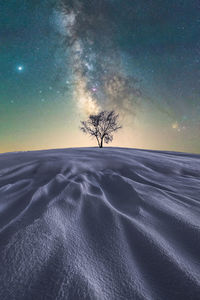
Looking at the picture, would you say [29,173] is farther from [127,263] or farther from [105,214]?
[127,263]

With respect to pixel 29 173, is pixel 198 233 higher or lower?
lower

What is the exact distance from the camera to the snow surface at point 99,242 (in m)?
0.68

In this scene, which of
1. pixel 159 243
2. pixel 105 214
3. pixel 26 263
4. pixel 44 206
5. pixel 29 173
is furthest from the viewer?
pixel 29 173

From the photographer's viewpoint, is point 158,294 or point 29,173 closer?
point 158,294

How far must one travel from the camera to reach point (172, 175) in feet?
8.85

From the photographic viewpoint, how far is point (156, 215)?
4.33ft

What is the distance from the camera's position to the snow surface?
0.68 meters

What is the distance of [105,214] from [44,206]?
56cm

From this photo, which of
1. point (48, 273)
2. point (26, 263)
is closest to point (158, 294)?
point (48, 273)

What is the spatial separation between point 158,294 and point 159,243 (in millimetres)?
322

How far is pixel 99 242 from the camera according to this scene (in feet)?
3.21

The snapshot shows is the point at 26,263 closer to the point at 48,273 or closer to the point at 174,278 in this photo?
the point at 48,273

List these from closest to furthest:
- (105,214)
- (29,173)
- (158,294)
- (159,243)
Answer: (158,294), (159,243), (105,214), (29,173)

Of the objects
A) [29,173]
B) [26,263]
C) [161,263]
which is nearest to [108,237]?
[161,263]
